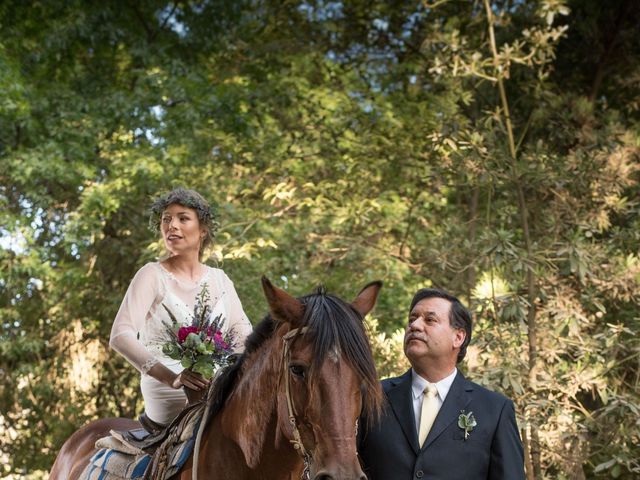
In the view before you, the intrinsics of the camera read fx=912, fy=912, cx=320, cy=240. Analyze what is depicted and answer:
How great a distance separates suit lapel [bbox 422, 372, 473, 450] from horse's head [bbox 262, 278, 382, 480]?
0.39 meters

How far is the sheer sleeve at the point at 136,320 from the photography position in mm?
3973

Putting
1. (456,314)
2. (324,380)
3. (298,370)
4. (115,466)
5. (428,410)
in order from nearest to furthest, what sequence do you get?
(324,380)
(298,370)
(428,410)
(456,314)
(115,466)

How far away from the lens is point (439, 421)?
3525mm

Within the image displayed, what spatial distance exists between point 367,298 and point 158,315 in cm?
129

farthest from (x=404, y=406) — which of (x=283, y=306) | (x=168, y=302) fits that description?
(x=168, y=302)

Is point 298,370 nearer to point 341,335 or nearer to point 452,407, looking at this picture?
point 341,335

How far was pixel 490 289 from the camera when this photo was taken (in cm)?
722

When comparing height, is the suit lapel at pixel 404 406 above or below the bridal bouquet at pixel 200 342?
below

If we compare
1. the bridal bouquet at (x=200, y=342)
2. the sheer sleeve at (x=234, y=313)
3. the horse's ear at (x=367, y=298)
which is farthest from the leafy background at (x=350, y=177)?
the horse's ear at (x=367, y=298)

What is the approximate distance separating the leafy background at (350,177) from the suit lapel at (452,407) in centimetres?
336

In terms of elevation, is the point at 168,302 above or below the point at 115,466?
above

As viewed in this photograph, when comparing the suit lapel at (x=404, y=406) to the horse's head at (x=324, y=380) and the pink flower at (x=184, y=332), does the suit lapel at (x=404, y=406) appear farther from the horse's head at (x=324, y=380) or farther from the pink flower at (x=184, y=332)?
the pink flower at (x=184, y=332)

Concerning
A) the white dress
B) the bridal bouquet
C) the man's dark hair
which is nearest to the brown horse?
the bridal bouquet

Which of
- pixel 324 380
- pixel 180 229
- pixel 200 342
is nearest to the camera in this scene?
pixel 324 380
